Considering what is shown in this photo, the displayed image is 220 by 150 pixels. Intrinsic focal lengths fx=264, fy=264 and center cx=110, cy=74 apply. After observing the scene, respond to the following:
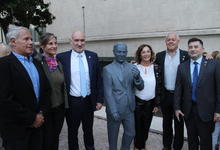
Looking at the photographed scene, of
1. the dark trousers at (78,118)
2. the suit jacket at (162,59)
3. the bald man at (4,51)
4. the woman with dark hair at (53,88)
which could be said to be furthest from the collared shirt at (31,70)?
the suit jacket at (162,59)

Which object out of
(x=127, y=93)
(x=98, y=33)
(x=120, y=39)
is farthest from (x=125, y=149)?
(x=98, y=33)

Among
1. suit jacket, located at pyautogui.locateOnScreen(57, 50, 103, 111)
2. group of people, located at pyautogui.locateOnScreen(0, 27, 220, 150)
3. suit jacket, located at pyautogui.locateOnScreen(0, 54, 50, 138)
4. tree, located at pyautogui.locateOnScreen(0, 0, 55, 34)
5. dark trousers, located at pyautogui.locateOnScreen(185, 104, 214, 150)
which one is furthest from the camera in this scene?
tree, located at pyautogui.locateOnScreen(0, 0, 55, 34)

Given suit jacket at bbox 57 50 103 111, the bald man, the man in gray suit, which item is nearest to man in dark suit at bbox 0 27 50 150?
suit jacket at bbox 57 50 103 111

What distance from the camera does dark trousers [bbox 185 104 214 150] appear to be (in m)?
3.59

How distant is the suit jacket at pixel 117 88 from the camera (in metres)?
3.74

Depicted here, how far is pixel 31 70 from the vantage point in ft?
9.62

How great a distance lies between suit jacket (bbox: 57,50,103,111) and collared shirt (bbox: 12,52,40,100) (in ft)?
2.88

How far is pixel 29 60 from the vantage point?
118 inches

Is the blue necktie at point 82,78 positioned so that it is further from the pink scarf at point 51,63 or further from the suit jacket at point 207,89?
the suit jacket at point 207,89

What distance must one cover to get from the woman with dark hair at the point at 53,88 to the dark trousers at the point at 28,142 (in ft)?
1.29

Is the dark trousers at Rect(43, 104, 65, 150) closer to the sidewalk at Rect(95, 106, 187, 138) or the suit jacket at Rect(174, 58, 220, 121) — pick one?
the suit jacket at Rect(174, 58, 220, 121)

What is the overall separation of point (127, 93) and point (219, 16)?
5520 millimetres

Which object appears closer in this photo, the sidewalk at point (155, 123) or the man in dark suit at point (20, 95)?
the man in dark suit at point (20, 95)

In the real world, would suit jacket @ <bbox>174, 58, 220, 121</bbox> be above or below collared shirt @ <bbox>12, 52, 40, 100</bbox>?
below
